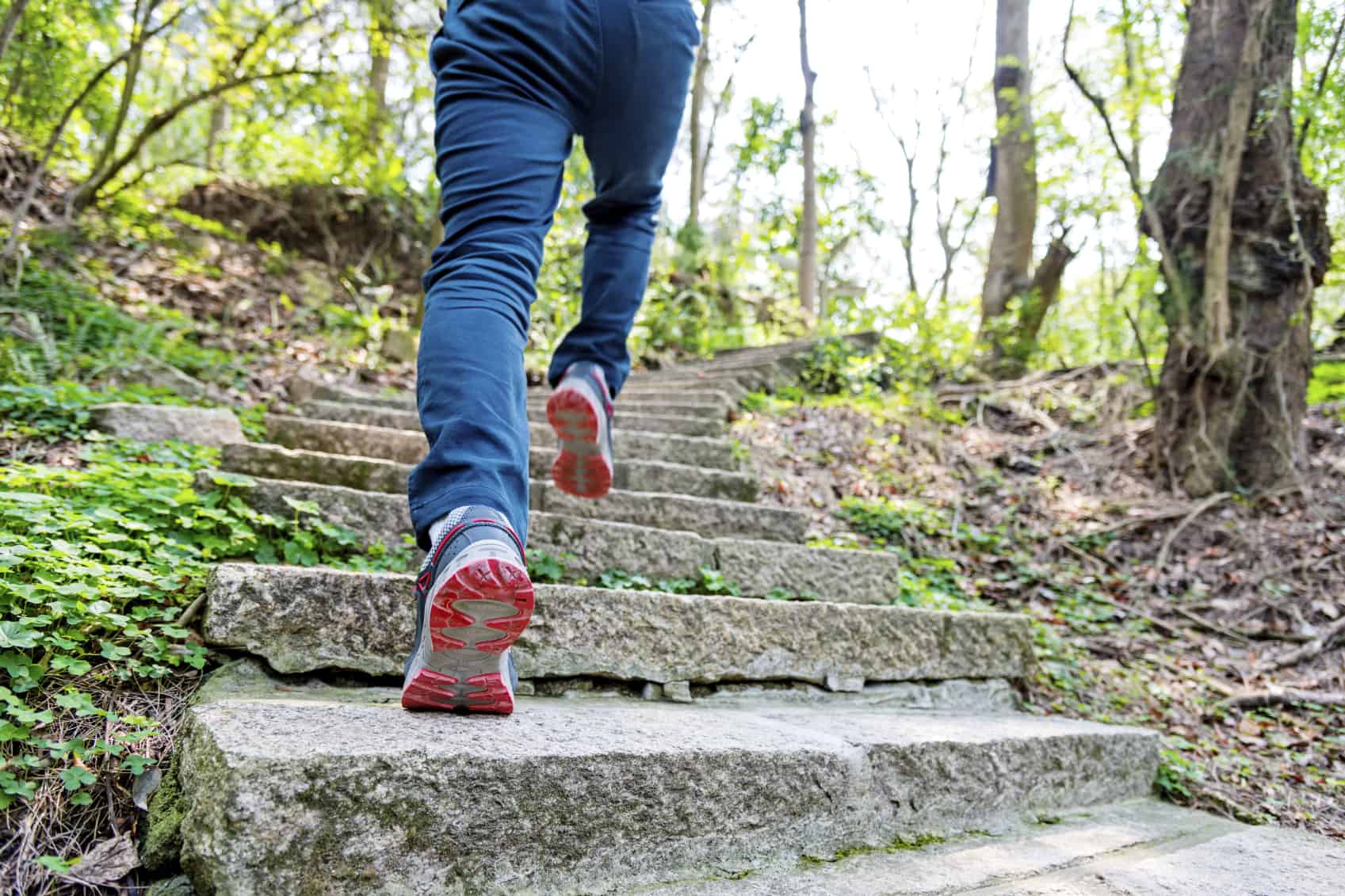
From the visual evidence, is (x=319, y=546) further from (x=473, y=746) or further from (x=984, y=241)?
(x=984, y=241)

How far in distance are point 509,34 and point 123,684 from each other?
3.67 feet

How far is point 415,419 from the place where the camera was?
11.1 feet

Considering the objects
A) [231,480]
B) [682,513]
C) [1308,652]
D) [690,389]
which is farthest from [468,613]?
[690,389]

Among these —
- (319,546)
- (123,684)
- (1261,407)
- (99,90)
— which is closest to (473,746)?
(123,684)

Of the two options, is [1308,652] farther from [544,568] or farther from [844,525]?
[544,568]

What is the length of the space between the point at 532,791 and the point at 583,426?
86 centimetres

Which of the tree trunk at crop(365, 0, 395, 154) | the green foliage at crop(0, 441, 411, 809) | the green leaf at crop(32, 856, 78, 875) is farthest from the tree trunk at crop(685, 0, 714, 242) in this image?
the green leaf at crop(32, 856, 78, 875)

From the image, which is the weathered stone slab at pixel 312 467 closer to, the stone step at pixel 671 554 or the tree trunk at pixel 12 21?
the stone step at pixel 671 554

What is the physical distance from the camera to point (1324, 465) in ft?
12.5

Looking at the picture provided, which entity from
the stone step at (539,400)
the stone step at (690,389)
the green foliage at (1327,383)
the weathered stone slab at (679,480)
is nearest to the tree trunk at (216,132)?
the stone step at (539,400)

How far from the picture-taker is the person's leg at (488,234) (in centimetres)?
108

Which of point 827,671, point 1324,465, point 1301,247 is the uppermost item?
point 1301,247

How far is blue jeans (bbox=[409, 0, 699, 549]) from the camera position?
1090 millimetres

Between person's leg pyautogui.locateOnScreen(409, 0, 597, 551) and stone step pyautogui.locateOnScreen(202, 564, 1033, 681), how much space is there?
15.7 inches
